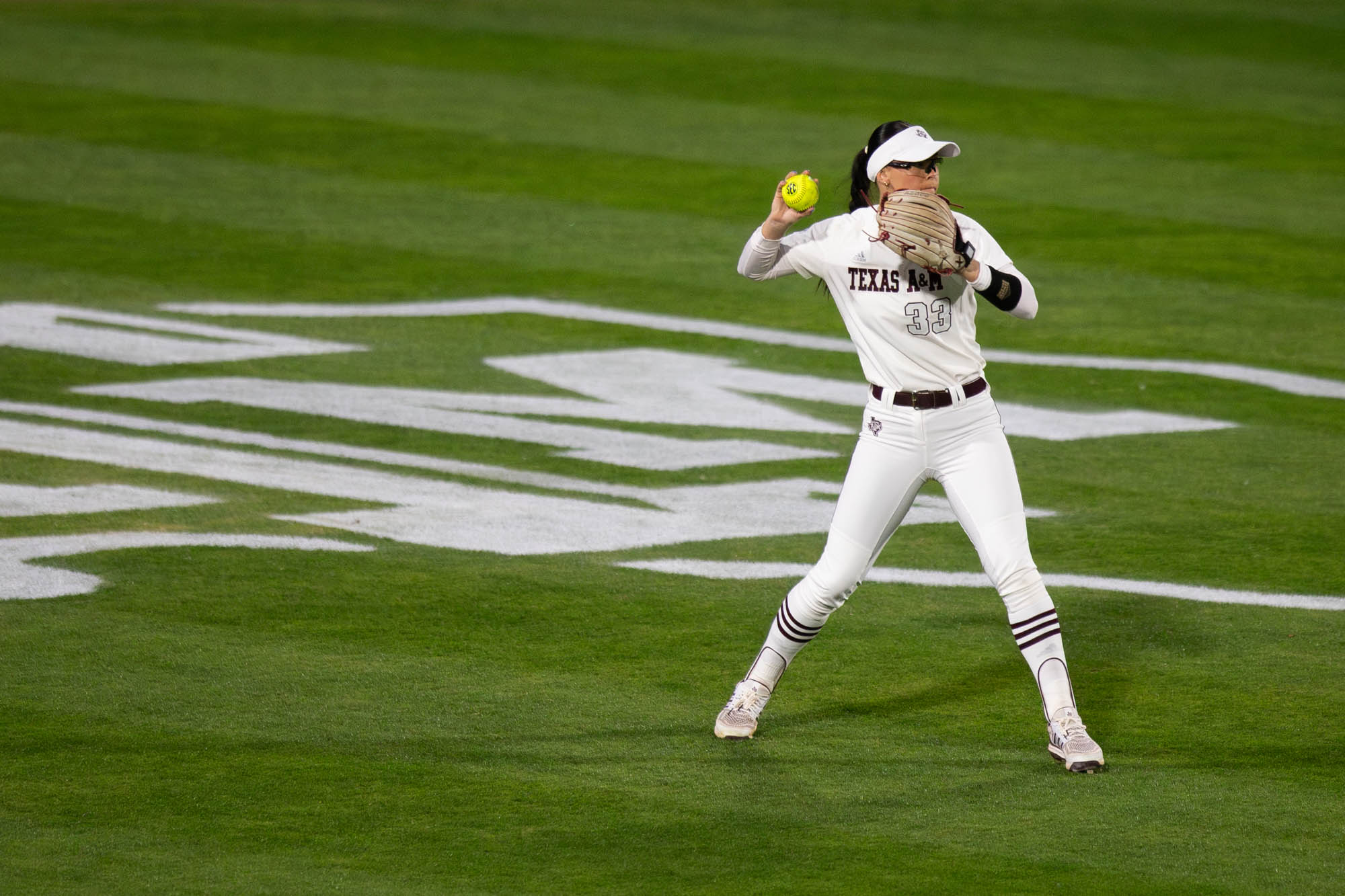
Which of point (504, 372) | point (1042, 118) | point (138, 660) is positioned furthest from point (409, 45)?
point (138, 660)

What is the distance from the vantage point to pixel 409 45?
63.6 ft

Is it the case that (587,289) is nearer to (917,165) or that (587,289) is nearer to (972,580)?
(972,580)

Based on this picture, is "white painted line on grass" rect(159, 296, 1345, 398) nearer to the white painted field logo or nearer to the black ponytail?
the white painted field logo

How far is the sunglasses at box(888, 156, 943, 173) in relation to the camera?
18.3 ft

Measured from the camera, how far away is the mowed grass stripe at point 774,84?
52.7 ft

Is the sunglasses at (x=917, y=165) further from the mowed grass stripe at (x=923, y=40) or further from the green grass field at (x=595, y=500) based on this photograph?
the mowed grass stripe at (x=923, y=40)

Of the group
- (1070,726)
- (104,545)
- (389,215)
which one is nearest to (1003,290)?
(1070,726)

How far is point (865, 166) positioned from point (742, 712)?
5.63ft

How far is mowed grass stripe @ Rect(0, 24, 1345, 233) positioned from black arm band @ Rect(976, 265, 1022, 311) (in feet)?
28.0

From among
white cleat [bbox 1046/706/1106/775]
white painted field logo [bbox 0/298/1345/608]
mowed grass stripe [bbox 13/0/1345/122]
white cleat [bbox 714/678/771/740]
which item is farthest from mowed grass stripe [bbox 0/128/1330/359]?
white cleat [bbox 1046/706/1106/775]

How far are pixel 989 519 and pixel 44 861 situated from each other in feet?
9.09

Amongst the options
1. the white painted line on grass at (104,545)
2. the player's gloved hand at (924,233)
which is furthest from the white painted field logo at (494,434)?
the player's gloved hand at (924,233)

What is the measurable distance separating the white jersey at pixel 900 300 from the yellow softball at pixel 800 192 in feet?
0.47

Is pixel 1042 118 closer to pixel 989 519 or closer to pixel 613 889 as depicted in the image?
pixel 989 519
